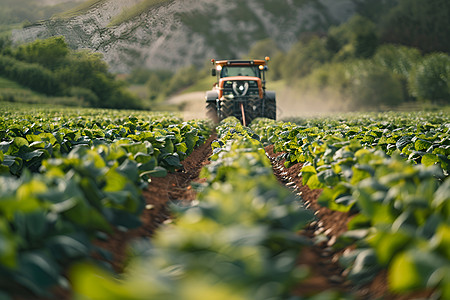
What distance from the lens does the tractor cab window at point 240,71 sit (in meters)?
A: 17.8

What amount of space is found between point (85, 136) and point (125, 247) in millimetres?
4034

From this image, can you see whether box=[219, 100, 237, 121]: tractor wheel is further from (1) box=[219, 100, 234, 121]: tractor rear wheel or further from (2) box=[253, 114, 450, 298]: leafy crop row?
(2) box=[253, 114, 450, 298]: leafy crop row

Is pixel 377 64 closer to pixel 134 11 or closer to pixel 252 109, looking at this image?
pixel 134 11

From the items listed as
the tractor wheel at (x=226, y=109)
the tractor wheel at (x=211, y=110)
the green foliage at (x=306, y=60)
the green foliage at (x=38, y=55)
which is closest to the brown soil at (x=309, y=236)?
the tractor wheel at (x=226, y=109)

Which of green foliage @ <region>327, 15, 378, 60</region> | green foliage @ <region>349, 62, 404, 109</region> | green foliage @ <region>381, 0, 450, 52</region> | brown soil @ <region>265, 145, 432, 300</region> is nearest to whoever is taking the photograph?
brown soil @ <region>265, 145, 432, 300</region>

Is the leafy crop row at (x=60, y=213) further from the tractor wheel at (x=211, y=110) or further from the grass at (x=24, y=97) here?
the grass at (x=24, y=97)

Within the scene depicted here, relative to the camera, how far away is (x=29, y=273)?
2.43 metres

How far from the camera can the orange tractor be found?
16.3 metres

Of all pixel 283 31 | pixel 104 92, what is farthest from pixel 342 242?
pixel 283 31

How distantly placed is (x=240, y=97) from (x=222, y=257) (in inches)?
573

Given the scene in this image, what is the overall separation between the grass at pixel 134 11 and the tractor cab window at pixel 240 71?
872 cm

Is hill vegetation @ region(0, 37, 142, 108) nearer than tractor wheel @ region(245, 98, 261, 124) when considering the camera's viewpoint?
No

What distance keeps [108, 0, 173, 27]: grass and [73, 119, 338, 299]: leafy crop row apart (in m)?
22.3

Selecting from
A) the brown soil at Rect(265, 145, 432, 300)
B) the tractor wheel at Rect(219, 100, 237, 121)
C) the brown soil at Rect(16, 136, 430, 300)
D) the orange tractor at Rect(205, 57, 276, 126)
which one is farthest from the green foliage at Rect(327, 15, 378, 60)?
the brown soil at Rect(265, 145, 432, 300)
